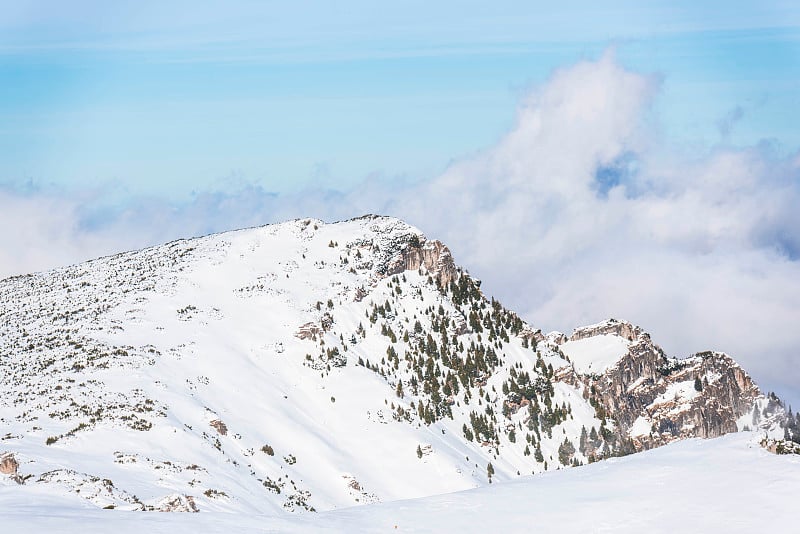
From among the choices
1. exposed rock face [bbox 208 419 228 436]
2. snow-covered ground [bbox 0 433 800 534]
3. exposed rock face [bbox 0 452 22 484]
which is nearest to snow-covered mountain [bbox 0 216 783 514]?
exposed rock face [bbox 208 419 228 436]

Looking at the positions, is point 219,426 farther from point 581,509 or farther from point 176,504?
point 581,509

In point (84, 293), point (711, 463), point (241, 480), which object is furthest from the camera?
point (84, 293)

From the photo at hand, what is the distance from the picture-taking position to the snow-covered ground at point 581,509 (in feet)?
106

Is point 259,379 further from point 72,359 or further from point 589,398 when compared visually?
point 589,398

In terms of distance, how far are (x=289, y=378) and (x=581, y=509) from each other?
99631mm

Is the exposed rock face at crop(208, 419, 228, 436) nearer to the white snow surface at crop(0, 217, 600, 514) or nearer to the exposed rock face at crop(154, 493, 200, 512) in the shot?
the white snow surface at crop(0, 217, 600, 514)

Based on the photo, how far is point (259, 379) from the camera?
419 feet

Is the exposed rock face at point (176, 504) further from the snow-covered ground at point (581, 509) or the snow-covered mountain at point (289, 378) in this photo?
the snow-covered mountain at point (289, 378)

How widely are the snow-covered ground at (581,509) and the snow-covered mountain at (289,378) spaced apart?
1246 inches

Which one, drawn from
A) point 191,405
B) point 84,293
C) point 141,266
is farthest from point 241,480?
point 141,266

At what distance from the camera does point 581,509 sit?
34625 mm

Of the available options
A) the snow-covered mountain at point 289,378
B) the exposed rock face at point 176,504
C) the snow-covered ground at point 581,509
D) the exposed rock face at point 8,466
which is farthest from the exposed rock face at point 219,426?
the snow-covered ground at point 581,509

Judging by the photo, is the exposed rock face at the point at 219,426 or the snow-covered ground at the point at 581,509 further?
the exposed rock face at the point at 219,426

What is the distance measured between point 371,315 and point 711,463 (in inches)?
4500
